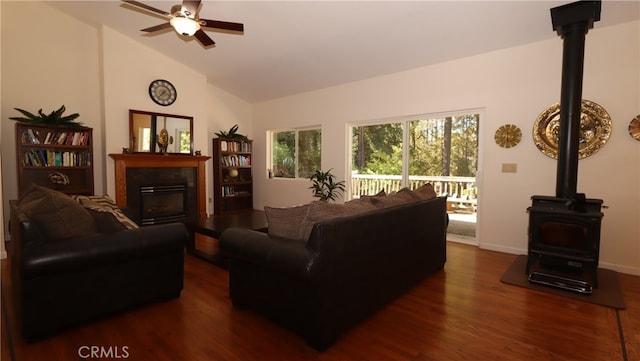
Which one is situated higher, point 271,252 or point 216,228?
point 271,252

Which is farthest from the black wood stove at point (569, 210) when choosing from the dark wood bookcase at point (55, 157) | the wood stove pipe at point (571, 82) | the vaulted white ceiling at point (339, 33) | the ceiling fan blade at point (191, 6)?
the dark wood bookcase at point (55, 157)

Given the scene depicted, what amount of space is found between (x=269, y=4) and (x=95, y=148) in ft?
11.9

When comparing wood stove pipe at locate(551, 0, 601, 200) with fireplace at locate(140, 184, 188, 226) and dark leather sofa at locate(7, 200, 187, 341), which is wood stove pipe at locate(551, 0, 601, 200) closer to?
dark leather sofa at locate(7, 200, 187, 341)

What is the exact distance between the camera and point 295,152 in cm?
659

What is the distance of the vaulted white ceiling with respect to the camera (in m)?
3.25

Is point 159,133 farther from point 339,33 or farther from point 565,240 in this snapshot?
point 565,240

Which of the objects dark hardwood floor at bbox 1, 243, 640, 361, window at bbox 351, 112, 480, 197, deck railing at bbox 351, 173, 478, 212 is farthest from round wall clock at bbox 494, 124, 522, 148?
dark hardwood floor at bbox 1, 243, 640, 361

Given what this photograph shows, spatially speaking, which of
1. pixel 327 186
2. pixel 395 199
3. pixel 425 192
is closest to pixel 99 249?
pixel 395 199

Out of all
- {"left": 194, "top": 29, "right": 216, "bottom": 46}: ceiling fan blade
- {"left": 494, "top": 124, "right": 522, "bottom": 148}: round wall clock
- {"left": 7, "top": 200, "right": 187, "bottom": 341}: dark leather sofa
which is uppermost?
{"left": 194, "top": 29, "right": 216, "bottom": 46}: ceiling fan blade

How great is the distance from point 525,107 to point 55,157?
6.30 metres

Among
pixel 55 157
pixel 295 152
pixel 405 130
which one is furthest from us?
pixel 295 152

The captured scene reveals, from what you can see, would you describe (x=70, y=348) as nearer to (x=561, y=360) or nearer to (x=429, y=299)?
(x=429, y=299)

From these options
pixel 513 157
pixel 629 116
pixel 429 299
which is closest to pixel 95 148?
pixel 429 299

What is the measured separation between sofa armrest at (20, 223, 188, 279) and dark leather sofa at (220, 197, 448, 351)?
1.46 feet
